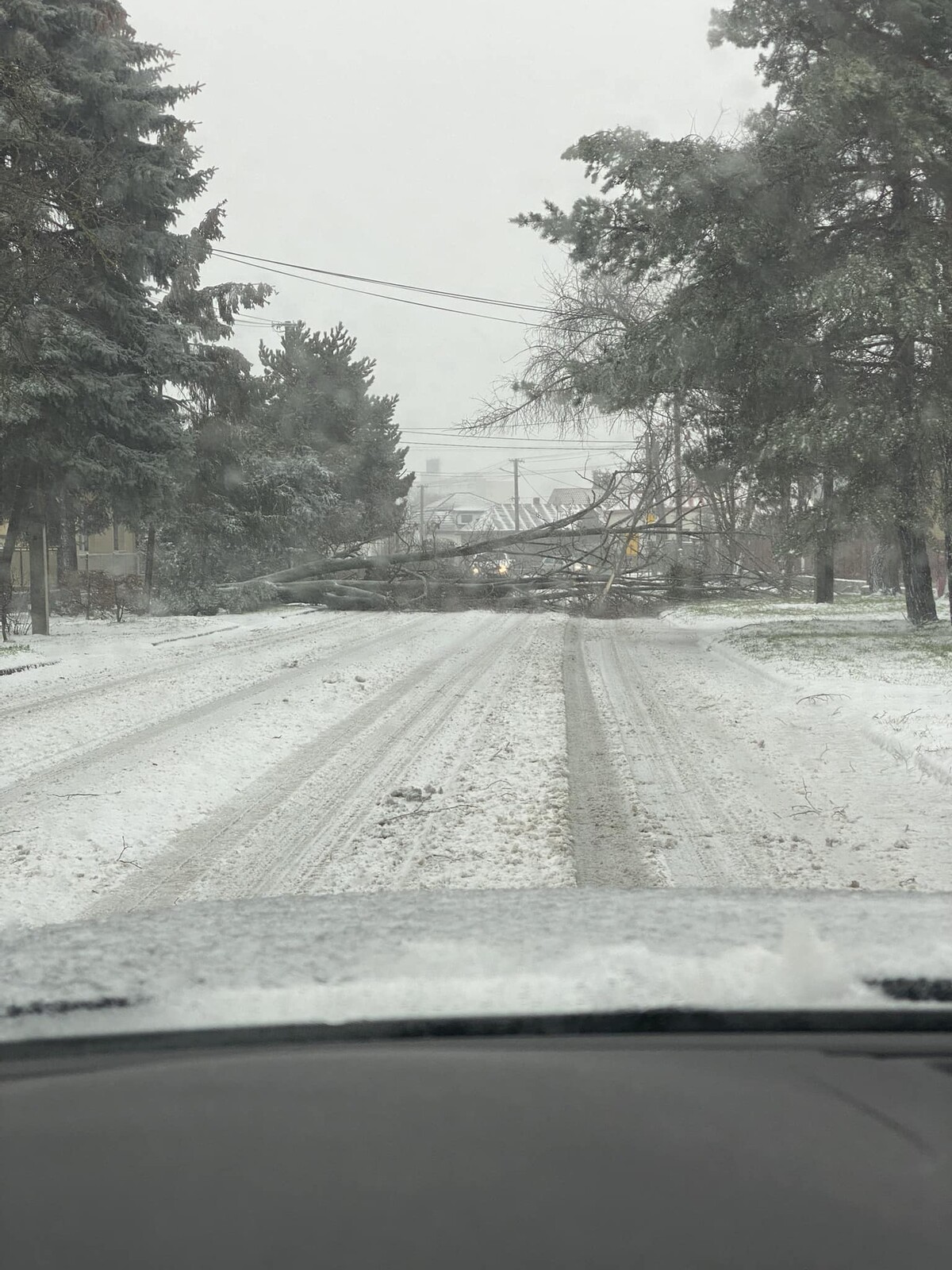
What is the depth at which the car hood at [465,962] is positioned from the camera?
4.91ft

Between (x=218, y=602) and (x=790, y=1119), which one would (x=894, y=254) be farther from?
(x=218, y=602)

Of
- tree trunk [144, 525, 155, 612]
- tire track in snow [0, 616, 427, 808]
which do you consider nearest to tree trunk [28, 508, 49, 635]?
tree trunk [144, 525, 155, 612]

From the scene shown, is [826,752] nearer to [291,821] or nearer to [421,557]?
[291,821]

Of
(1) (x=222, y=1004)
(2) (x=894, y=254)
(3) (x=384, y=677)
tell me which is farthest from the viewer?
(2) (x=894, y=254)

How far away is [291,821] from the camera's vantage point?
561 centimetres

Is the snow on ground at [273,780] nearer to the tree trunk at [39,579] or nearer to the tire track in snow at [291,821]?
the tire track in snow at [291,821]

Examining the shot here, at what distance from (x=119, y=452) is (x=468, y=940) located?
18134 mm

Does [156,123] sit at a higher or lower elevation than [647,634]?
higher

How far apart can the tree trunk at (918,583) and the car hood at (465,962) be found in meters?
15.5

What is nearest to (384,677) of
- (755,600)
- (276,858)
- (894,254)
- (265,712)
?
(265,712)

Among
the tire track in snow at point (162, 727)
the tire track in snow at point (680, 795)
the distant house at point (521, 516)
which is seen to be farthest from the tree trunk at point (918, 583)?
the distant house at point (521, 516)

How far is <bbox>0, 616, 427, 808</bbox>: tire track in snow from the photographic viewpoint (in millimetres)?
6664

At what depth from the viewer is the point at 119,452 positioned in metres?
18.4

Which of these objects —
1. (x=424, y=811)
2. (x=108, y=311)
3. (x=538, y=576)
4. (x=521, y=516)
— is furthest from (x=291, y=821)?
(x=521, y=516)
